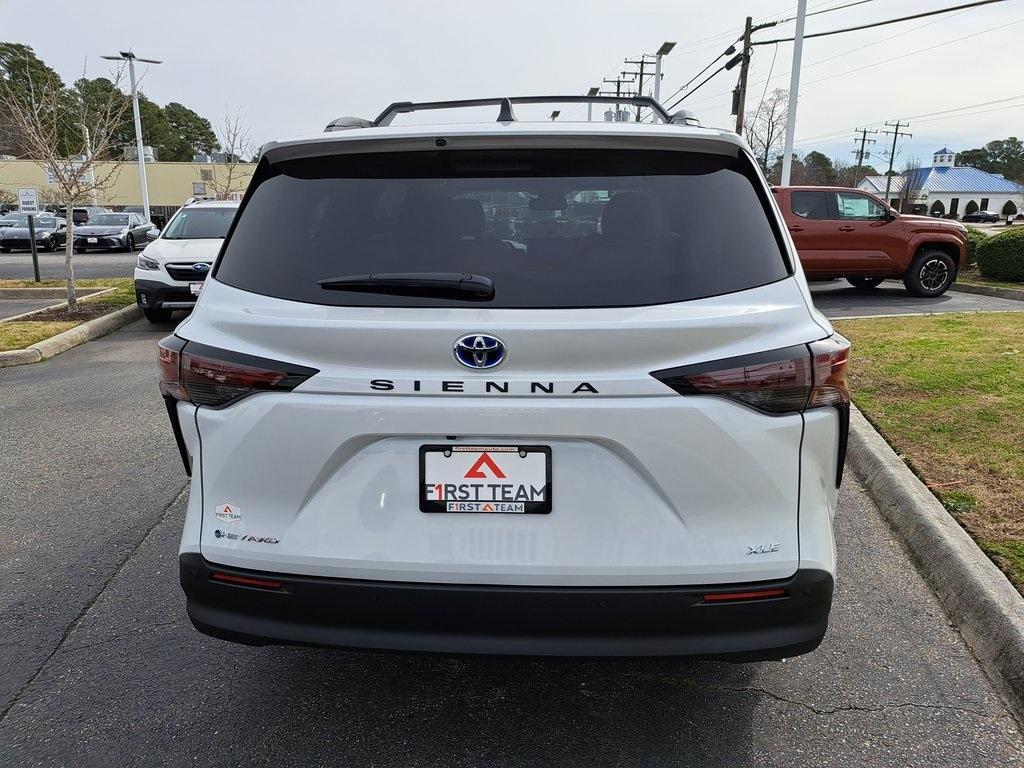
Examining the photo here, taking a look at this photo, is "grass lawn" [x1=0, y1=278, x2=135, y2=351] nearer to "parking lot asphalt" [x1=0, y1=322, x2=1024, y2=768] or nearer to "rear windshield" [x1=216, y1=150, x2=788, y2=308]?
"parking lot asphalt" [x1=0, y1=322, x2=1024, y2=768]

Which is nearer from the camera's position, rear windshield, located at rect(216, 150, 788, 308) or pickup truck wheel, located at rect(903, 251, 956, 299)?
rear windshield, located at rect(216, 150, 788, 308)

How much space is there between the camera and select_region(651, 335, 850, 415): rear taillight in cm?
204

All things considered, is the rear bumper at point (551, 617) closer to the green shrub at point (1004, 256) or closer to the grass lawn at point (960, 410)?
the grass lawn at point (960, 410)

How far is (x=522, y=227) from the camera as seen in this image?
7.49 ft

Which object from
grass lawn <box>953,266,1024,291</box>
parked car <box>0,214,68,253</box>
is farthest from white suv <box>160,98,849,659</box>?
parked car <box>0,214,68,253</box>

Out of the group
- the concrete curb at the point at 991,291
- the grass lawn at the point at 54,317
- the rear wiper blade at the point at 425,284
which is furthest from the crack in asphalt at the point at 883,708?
the concrete curb at the point at 991,291

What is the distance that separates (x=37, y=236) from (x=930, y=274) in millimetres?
29149

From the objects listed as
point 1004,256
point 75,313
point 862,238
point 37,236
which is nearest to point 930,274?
point 862,238

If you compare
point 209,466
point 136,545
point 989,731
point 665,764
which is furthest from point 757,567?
point 136,545

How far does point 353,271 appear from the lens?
7.29ft

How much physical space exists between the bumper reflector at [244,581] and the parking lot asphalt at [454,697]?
50 centimetres

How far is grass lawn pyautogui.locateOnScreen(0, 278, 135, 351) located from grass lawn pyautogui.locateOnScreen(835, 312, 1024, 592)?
29.8 feet

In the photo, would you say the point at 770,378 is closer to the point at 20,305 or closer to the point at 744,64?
the point at 20,305

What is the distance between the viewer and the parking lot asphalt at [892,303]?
12.1 metres
